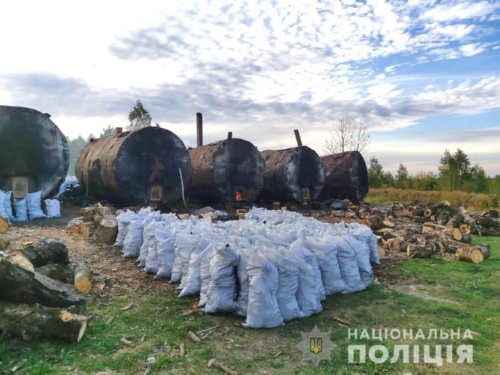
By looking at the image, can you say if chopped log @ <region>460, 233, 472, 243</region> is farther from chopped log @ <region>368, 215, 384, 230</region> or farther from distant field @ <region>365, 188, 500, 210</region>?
distant field @ <region>365, 188, 500, 210</region>

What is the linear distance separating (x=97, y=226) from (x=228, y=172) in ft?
19.0

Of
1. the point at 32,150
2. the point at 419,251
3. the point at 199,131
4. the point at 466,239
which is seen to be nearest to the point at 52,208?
the point at 32,150

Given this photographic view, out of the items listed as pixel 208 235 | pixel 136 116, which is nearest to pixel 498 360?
pixel 208 235

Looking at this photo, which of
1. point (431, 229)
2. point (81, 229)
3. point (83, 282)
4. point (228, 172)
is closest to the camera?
point (83, 282)

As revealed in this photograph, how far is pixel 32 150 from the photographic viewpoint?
35.3ft

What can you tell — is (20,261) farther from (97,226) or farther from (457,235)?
(457,235)

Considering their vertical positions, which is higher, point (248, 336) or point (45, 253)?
point (45, 253)

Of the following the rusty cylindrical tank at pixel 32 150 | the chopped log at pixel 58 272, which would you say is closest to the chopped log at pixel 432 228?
the chopped log at pixel 58 272

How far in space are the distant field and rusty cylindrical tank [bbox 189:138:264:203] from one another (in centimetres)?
974

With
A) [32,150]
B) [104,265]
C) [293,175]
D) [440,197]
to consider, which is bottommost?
[104,265]

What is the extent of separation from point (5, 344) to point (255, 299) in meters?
2.30

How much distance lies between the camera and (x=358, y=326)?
148 inches

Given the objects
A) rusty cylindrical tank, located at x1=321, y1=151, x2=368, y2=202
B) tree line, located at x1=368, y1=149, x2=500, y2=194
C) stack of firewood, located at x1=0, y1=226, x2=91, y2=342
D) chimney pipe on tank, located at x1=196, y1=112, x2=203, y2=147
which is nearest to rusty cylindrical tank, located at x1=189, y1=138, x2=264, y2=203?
chimney pipe on tank, located at x1=196, y1=112, x2=203, y2=147

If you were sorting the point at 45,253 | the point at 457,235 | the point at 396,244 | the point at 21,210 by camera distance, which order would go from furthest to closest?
1. the point at 21,210
2. the point at 457,235
3. the point at 396,244
4. the point at 45,253
